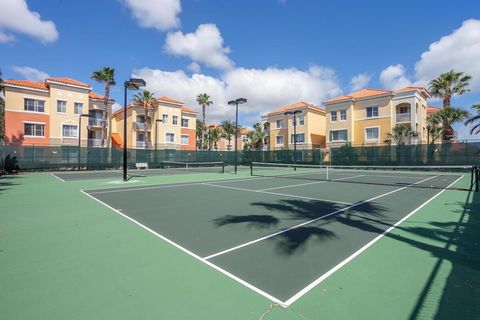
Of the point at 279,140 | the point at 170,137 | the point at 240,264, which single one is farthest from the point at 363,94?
the point at 240,264

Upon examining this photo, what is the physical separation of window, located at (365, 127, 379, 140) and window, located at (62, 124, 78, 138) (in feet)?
139

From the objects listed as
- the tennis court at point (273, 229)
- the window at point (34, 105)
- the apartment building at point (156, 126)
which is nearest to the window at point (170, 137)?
the apartment building at point (156, 126)

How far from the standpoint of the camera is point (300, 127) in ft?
152

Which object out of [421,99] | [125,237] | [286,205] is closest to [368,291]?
[125,237]

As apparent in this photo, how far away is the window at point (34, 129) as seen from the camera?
1320 inches

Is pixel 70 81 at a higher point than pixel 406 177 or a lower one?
higher

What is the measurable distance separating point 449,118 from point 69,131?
1958 inches

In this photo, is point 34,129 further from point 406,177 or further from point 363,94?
point 363,94

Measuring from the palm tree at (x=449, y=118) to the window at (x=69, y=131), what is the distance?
Result: 48476mm

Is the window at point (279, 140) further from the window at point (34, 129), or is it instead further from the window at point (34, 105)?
the window at point (34, 105)

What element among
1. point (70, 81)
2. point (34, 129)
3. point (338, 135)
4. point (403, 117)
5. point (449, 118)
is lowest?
point (34, 129)

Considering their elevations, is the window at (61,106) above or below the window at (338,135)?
above

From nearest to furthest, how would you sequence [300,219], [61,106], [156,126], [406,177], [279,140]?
[300,219], [406,177], [61,106], [156,126], [279,140]

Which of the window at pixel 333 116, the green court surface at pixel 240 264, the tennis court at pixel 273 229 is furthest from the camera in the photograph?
the window at pixel 333 116
